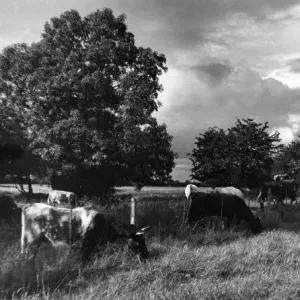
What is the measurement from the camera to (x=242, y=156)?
82.2 feet

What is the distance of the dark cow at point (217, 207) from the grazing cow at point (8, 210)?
21.4 ft

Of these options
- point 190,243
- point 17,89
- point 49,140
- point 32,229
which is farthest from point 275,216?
point 17,89

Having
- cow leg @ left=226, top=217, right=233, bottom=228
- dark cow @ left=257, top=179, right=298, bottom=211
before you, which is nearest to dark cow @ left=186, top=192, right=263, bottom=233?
cow leg @ left=226, top=217, right=233, bottom=228

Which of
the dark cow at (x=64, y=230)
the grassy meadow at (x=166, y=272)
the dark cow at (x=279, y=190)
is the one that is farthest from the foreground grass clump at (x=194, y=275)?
the dark cow at (x=279, y=190)

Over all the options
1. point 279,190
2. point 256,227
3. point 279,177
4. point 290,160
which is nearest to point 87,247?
point 256,227

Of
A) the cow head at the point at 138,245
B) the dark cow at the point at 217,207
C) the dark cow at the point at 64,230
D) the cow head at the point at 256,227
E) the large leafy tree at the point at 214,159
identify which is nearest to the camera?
the dark cow at the point at 64,230

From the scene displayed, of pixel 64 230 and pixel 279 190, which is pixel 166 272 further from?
pixel 279 190

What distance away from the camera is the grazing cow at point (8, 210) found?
13.0 m

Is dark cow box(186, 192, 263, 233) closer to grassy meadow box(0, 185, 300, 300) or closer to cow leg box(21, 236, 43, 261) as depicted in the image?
grassy meadow box(0, 185, 300, 300)

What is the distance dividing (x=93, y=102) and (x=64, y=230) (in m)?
11.5

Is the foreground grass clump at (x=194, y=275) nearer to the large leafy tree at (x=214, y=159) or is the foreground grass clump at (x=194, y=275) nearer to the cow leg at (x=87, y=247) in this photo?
the cow leg at (x=87, y=247)

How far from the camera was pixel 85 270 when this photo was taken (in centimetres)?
690

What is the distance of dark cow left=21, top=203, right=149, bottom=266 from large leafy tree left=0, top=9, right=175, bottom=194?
9053 mm

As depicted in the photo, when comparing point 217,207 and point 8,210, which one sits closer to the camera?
point 217,207
